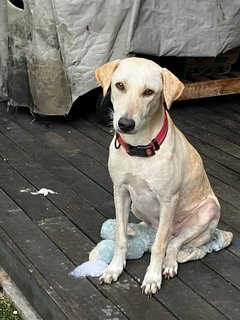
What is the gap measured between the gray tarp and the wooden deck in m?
0.33

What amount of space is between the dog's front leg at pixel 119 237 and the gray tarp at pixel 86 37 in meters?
2.13

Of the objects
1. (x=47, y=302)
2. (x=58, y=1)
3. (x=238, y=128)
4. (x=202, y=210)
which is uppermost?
(x=58, y=1)

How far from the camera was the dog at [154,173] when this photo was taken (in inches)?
105

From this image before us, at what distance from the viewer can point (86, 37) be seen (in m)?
4.88

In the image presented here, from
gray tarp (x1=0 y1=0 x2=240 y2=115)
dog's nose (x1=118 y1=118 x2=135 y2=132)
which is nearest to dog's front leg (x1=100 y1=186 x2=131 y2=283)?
dog's nose (x1=118 y1=118 x2=135 y2=132)

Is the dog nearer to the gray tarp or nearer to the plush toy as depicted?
the plush toy

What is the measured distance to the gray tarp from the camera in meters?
4.84

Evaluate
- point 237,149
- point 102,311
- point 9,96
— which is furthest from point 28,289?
point 9,96

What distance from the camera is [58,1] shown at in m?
4.73

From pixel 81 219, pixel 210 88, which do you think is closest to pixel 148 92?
pixel 81 219

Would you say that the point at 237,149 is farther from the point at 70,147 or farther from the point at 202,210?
the point at 202,210

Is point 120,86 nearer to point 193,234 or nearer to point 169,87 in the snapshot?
point 169,87

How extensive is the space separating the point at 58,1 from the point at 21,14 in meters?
0.47

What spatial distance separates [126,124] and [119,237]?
2.22 ft
